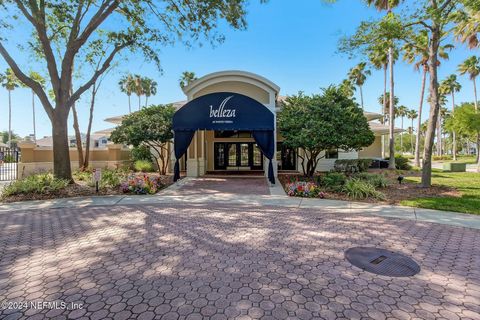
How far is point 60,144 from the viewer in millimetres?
12422

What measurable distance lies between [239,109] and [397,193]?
8.63 meters

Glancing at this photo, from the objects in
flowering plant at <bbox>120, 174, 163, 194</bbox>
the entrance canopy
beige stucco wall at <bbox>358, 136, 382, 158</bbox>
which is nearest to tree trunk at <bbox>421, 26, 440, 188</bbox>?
the entrance canopy

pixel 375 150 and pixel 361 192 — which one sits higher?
pixel 375 150

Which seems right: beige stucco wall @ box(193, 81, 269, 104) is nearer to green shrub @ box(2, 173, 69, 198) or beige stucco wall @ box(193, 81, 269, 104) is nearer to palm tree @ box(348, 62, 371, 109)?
green shrub @ box(2, 173, 69, 198)

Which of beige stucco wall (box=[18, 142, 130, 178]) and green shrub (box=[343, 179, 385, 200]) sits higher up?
beige stucco wall (box=[18, 142, 130, 178])

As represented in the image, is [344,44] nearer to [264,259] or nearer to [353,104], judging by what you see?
[353,104]

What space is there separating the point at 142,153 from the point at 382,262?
20441 millimetres

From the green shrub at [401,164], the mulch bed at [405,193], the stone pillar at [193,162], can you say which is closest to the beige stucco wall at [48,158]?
the stone pillar at [193,162]

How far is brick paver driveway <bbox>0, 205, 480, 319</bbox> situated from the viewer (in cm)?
319

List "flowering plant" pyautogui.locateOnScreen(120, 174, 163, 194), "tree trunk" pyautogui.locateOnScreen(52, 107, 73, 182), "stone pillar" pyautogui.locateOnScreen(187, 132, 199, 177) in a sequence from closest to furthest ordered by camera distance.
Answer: "flowering plant" pyautogui.locateOnScreen(120, 174, 163, 194)
"tree trunk" pyautogui.locateOnScreen(52, 107, 73, 182)
"stone pillar" pyautogui.locateOnScreen(187, 132, 199, 177)

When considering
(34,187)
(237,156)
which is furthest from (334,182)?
(34,187)

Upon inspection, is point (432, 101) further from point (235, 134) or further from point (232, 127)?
point (235, 134)

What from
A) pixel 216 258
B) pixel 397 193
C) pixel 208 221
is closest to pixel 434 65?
pixel 397 193

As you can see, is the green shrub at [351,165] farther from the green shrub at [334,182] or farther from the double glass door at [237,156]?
the green shrub at [334,182]
